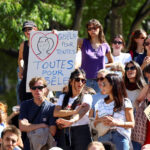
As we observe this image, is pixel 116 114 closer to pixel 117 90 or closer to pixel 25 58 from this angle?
pixel 117 90

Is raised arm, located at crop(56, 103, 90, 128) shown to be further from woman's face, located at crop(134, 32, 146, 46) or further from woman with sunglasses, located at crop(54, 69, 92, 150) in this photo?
woman's face, located at crop(134, 32, 146, 46)

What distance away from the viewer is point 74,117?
243 inches

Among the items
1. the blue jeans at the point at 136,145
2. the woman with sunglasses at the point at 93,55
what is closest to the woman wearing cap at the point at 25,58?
the woman with sunglasses at the point at 93,55

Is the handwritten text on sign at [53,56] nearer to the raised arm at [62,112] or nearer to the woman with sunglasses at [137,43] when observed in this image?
the woman with sunglasses at [137,43]

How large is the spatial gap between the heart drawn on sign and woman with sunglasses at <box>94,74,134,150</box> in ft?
6.81

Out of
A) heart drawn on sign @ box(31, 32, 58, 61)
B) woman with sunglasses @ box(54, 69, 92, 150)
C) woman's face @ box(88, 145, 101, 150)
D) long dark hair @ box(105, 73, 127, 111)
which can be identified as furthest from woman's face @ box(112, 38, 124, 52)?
woman's face @ box(88, 145, 101, 150)

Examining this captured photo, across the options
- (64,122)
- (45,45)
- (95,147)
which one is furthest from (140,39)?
(95,147)

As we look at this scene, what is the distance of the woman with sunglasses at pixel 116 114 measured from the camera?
5.89m

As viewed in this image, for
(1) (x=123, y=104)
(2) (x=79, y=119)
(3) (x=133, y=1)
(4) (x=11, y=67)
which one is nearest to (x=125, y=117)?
(1) (x=123, y=104)

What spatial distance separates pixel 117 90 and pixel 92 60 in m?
1.78

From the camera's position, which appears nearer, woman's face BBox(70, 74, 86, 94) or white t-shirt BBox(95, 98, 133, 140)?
white t-shirt BBox(95, 98, 133, 140)

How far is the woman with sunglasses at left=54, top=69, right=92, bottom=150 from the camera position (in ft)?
20.2

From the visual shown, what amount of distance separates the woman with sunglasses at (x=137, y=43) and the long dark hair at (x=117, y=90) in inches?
83.1

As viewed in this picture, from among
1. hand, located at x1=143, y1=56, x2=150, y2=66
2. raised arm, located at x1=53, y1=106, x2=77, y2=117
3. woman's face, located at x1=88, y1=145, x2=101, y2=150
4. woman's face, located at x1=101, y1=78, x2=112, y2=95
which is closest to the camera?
woman's face, located at x1=88, y1=145, x2=101, y2=150
